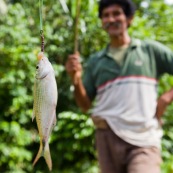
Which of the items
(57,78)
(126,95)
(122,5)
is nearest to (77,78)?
(126,95)

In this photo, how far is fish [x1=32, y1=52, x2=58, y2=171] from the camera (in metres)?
1.33

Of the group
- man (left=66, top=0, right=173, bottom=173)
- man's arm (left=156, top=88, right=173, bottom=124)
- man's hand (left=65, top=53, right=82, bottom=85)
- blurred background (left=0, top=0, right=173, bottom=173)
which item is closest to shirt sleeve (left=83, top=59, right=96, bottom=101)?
man (left=66, top=0, right=173, bottom=173)

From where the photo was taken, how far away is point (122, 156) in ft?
8.55

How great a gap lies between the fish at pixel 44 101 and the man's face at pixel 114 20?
147cm

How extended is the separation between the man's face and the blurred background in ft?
5.37

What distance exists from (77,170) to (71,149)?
1.21 feet

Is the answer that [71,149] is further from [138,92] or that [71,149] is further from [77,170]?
[138,92]

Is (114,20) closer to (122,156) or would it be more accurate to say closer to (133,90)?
(133,90)

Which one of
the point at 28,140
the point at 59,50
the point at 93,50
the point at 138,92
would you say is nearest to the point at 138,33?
the point at 93,50

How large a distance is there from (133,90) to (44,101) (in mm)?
1332

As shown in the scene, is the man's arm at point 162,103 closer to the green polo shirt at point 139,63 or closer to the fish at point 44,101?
the green polo shirt at point 139,63

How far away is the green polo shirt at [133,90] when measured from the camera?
2586 mm

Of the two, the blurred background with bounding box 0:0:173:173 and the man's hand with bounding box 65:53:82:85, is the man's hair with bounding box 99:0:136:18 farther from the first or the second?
the blurred background with bounding box 0:0:173:173

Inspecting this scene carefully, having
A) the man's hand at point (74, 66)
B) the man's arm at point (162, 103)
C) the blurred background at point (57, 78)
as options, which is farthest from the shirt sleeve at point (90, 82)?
the blurred background at point (57, 78)
